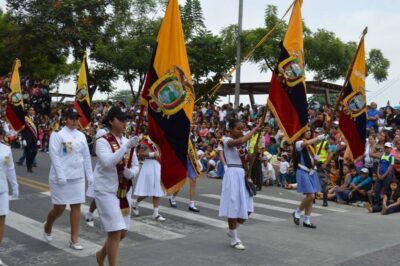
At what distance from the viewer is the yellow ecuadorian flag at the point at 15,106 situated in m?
Answer: 14.6

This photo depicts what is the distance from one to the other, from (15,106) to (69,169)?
901cm

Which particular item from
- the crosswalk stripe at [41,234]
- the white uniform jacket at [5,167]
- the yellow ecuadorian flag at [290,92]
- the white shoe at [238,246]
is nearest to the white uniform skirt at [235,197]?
the white shoe at [238,246]

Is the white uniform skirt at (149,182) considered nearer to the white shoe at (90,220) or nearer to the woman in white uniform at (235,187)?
the white shoe at (90,220)

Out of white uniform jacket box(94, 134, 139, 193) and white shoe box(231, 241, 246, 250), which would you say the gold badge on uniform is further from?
white shoe box(231, 241, 246, 250)

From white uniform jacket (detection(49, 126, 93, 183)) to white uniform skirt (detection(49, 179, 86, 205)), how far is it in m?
0.09

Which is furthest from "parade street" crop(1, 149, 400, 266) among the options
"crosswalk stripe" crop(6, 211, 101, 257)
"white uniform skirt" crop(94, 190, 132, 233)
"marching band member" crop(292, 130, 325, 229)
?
"white uniform skirt" crop(94, 190, 132, 233)

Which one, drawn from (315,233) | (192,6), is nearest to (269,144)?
(315,233)

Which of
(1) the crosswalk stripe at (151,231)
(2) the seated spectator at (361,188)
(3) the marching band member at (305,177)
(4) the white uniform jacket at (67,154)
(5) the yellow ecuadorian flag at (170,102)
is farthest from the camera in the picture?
(2) the seated spectator at (361,188)

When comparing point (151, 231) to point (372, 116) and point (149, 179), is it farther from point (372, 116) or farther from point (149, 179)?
point (372, 116)

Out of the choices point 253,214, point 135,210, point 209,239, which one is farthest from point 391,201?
point 135,210

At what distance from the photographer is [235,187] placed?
7.22 meters

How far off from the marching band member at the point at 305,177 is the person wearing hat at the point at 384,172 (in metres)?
3.35

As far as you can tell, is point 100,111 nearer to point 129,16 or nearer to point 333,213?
point 129,16

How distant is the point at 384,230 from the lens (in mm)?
8906
